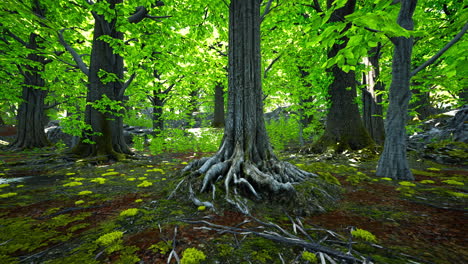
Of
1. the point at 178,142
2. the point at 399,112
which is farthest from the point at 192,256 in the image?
the point at 178,142

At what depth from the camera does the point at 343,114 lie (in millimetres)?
7434

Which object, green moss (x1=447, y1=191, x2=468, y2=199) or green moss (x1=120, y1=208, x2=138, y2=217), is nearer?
green moss (x1=120, y1=208, x2=138, y2=217)

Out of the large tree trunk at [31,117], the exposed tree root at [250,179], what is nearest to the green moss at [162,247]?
the exposed tree root at [250,179]

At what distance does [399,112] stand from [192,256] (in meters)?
5.30

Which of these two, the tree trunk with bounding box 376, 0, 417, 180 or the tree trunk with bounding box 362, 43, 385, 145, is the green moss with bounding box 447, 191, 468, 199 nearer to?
the tree trunk with bounding box 376, 0, 417, 180

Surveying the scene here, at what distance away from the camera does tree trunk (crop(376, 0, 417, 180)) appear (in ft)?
13.6

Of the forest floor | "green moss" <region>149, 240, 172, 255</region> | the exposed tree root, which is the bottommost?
the forest floor

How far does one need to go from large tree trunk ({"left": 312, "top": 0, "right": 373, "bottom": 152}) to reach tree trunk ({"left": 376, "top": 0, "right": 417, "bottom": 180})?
9.90ft

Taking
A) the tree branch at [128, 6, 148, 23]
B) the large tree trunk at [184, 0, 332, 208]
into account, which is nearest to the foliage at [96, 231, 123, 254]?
the large tree trunk at [184, 0, 332, 208]

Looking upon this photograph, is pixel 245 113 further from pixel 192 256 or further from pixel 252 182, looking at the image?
pixel 192 256

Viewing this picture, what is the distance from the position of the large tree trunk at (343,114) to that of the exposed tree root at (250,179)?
189 inches

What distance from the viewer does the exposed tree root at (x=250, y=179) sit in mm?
2779

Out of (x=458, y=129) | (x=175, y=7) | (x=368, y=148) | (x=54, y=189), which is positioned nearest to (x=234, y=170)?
(x=54, y=189)

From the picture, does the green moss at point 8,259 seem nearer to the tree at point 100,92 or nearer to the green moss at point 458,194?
the tree at point 100,92
